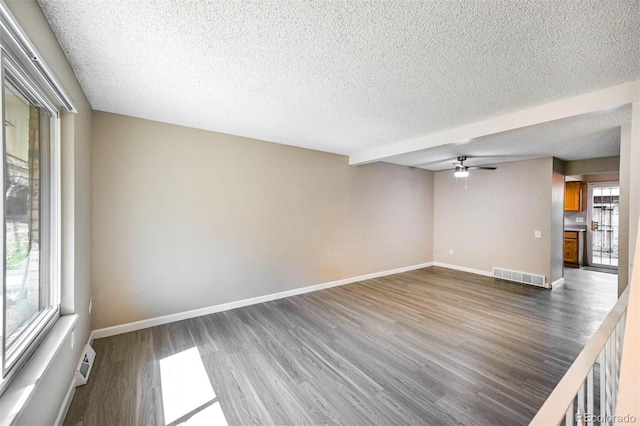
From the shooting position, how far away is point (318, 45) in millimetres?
1718

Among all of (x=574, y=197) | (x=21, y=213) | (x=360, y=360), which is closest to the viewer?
(x=21, y=213)

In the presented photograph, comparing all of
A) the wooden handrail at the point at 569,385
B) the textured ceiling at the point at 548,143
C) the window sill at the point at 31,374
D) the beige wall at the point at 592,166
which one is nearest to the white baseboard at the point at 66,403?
the window sill at the point at 31,374

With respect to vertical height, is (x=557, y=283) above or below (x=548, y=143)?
below

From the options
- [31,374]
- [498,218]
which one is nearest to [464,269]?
[498,218]

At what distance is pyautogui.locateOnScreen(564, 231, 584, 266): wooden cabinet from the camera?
21.1 ft

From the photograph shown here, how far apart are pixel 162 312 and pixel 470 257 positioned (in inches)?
235

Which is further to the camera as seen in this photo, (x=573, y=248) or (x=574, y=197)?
(x=574, y=197)

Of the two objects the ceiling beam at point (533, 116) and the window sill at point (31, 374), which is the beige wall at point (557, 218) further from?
the window sill at point (31, 374)

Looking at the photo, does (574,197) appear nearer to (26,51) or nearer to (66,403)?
(26,51)

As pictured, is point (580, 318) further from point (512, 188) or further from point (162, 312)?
point (162, 312)

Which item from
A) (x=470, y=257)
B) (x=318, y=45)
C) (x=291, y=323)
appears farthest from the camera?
(x=470, y=257)

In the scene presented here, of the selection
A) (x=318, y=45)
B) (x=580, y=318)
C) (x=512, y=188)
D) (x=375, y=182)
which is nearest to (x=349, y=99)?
(x=318, y=45)

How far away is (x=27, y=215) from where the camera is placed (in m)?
1.60

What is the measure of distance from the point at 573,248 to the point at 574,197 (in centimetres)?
133
